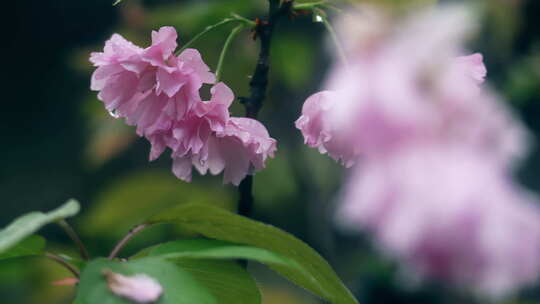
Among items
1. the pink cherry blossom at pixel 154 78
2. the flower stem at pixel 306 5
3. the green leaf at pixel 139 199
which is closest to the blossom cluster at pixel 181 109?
the pink cherry blossom at pixel 154 78

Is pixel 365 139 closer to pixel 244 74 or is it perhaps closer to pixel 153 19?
pixel 244 74

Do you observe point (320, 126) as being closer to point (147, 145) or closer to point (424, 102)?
point (424, 102)

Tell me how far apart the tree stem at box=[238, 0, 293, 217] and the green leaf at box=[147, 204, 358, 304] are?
10 centimetres

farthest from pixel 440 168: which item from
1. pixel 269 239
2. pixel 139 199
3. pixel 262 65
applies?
pixel 139 199

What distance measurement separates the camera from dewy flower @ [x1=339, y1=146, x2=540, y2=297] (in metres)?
0.37

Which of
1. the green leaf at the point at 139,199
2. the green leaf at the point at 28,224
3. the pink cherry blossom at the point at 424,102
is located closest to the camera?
the pink cherry blossom at the point at 424,102

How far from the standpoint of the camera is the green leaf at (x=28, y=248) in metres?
0.67

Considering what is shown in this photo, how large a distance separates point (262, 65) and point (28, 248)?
282mm

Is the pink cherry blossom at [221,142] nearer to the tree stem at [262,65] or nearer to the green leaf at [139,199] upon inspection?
the tree stem at [262,65]

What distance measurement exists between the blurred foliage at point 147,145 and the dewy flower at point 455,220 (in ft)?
0.07

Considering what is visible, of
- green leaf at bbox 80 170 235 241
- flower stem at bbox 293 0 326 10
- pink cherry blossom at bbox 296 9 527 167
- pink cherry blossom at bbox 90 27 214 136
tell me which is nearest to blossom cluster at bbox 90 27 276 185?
pink cherry blossom at bbox 90 27 214 136

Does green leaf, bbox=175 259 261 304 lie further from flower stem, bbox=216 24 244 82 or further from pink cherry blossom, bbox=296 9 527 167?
pink cherry blossom, bbox=296 9 527 167

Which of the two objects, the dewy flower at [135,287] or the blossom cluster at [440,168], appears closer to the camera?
the blossom cluster at [440,168]

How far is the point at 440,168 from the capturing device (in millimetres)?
378
